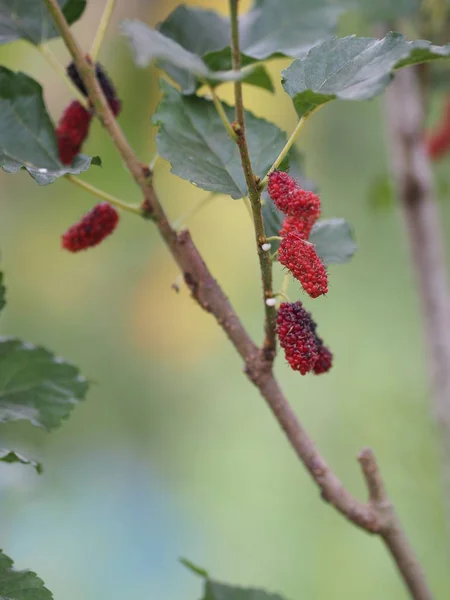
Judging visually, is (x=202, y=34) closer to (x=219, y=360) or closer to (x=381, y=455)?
(x=381, y=455)

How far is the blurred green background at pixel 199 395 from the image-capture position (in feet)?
Answer: 5.11

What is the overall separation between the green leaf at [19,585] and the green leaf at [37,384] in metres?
0.10

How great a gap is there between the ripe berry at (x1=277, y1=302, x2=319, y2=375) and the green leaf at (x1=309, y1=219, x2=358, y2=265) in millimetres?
87

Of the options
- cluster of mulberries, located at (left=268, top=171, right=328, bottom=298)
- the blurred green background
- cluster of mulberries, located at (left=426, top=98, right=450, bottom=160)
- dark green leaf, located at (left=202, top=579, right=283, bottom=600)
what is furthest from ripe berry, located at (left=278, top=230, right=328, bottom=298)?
the blurred green background

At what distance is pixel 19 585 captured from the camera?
369 millimetres

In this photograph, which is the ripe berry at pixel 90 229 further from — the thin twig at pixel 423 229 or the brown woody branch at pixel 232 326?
the thin twig at pixel 423 229

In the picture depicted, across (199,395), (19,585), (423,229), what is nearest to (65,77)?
(19,585)

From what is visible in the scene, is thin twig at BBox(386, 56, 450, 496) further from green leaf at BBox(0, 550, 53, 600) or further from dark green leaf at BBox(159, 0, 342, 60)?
green leaf at BBox(0, 550, 53, 600)

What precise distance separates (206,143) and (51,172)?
0.09 m

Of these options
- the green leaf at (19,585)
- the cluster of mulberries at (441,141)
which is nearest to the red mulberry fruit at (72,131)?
the green leaf at (19,585)

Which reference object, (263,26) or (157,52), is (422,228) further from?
(157,52)

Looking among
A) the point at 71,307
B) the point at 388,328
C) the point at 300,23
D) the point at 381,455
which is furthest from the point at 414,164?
the point at 71,307

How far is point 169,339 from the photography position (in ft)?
6.35

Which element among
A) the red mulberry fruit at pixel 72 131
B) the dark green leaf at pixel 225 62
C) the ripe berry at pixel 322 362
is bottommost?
the ripe berry at pixel 322 362
